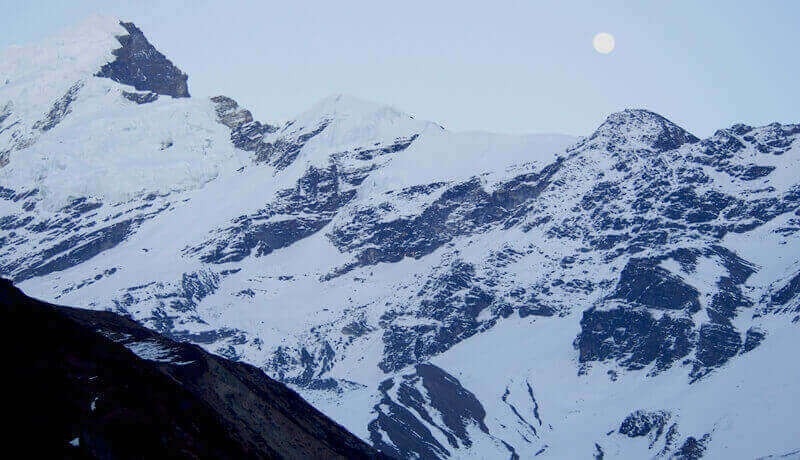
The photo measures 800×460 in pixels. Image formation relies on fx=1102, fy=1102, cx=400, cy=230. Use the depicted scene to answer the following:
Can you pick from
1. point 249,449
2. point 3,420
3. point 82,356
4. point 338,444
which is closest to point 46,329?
point 82,356

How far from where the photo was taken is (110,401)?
4866 centimetres

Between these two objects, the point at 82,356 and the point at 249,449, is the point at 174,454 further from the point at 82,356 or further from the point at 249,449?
the point at 249,449

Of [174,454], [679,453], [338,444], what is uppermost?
[174,454]

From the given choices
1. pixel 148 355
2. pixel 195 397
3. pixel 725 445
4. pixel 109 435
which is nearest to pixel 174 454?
pixel 109 435

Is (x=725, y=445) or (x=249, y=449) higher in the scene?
(x=249, y=449)

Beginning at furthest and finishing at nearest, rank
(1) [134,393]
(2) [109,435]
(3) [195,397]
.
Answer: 1. (3) [195,397]
2. (1) [134,393]
3. (2) [109,435]

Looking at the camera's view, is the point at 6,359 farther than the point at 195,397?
No

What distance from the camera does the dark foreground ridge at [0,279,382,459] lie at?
142ft

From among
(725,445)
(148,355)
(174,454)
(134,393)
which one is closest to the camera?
(174,454)

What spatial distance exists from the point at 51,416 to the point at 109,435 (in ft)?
9.14

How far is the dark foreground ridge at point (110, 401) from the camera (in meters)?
43.4

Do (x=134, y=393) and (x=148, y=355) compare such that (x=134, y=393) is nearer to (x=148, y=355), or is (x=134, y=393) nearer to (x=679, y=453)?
(x=148, y=355)

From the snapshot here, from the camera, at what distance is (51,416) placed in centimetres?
4356

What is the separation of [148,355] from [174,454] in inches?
990
